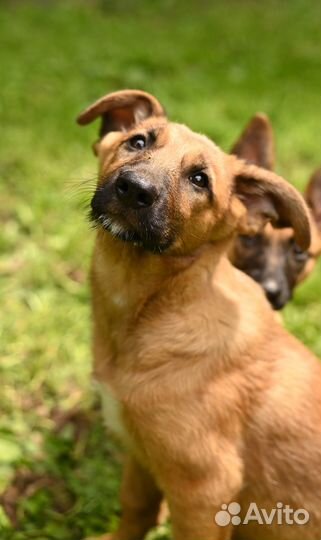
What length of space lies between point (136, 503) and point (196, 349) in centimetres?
114

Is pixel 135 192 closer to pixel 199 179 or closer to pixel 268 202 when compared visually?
pixel 199 179

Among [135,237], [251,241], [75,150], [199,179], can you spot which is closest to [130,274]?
[135,237]

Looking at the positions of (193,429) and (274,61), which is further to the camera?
(274,61)

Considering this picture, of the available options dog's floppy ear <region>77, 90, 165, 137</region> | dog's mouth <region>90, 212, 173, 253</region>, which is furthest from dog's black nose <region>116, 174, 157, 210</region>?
dog's floppy ear <region>77, 90, 165, 137</region>

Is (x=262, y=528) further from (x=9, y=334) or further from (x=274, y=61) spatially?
(x=274, y=61)

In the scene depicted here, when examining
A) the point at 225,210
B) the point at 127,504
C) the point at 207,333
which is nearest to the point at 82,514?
the point at 127,504

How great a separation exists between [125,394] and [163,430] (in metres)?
0.28

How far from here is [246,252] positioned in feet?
17.8

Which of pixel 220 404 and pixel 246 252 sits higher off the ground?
pixel 220 404

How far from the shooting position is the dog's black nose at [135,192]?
3.22 meters

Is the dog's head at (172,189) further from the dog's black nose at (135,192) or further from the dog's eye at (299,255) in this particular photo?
the dog's eye at (299,255)

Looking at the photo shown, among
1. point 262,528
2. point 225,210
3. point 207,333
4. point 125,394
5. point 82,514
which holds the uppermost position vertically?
point 225,210

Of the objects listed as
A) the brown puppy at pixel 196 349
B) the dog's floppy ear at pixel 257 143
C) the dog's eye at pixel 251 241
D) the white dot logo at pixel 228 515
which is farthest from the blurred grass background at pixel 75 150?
the dog's floppy ear at pixel 257 143

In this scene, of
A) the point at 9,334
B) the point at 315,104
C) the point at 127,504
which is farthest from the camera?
the point at 315,104
